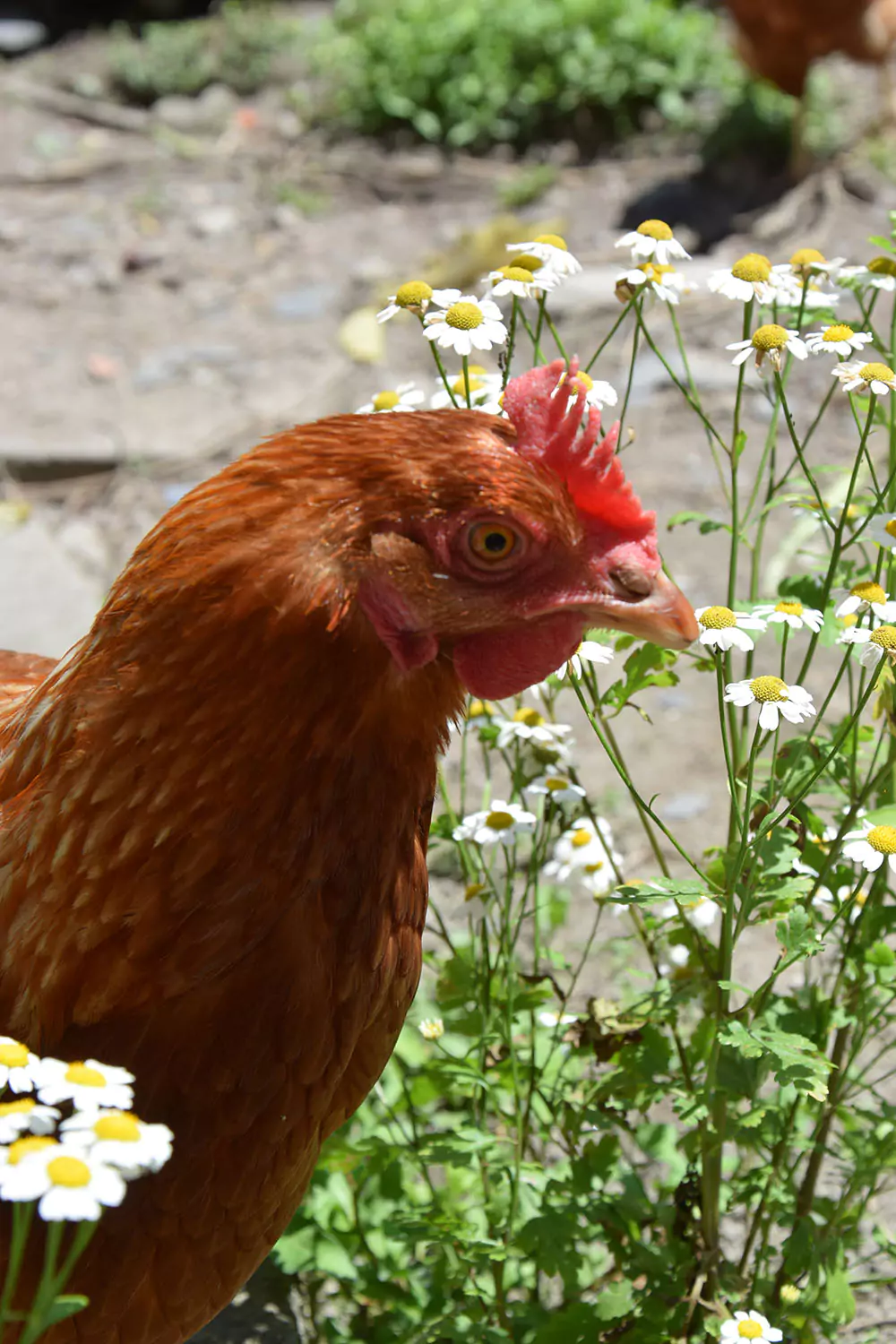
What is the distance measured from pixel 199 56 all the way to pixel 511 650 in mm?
7288

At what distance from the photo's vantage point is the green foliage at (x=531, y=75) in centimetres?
723

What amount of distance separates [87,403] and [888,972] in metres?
4.09

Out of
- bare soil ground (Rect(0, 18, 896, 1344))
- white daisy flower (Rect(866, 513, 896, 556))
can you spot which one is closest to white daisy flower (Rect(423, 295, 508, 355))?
white daisy flower (Rect(866, 513, 896, 556))

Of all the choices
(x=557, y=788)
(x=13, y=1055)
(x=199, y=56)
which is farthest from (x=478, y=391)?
(x=199, y=56)

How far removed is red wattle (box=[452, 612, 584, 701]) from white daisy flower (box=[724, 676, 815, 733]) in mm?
226

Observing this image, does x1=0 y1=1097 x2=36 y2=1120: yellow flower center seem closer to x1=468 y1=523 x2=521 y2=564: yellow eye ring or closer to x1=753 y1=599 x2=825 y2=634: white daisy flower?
x1=468 y1=523 x2=521 y2=564: yellow eye ring

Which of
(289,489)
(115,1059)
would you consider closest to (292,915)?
(115,1059)

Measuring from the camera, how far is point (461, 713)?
1667 mm

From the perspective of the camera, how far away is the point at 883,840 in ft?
5.72

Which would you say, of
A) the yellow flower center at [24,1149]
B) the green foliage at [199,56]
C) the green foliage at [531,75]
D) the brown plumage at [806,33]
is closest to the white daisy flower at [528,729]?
the yellow flower center at [24,1149]

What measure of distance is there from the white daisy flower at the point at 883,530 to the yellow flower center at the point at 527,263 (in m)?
0.59

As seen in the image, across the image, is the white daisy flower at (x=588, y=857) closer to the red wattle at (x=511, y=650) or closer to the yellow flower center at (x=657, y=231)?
the red wattle at (x=511, y=650)

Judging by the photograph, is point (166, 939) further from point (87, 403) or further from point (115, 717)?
point (87, 403)

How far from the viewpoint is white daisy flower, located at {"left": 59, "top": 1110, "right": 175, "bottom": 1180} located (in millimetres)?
1091
